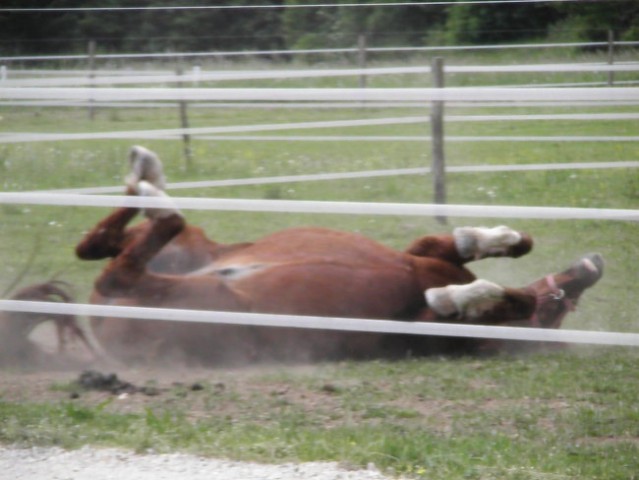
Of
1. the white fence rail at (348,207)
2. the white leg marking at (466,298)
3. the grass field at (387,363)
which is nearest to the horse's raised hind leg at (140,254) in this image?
the white fence rail at (348,207)

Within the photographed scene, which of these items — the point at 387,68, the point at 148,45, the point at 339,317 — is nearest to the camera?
the point at 339,317

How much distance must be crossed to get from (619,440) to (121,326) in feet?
7.17

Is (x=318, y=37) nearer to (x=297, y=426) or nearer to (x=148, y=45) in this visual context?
(x=148, y=45)

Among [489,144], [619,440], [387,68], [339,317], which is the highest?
[387,68]

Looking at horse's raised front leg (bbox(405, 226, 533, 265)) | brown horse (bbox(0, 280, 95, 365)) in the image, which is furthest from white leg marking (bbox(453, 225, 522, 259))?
brown horse (bbox(0, 280, 95, 365))

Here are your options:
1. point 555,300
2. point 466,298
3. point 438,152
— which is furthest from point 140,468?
point 438,152

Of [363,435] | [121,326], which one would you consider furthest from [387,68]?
[363,435]

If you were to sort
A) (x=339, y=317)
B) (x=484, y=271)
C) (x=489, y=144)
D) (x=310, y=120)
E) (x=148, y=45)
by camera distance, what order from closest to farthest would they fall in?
(x=339, y=317), (x=484, y=271), (x=148, y=45), (x=310, y=120), (x=489, y=144)

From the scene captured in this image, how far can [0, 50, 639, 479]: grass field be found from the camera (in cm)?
346

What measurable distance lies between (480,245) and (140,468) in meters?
1.82

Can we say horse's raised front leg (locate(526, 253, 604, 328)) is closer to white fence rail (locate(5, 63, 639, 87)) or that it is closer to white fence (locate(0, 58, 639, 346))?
white fence (locate(0, 58, 639, 346))

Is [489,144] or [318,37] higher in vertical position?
[318,37]

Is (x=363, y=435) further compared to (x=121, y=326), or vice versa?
(x=121, y=326)

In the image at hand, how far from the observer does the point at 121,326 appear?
4.34m
